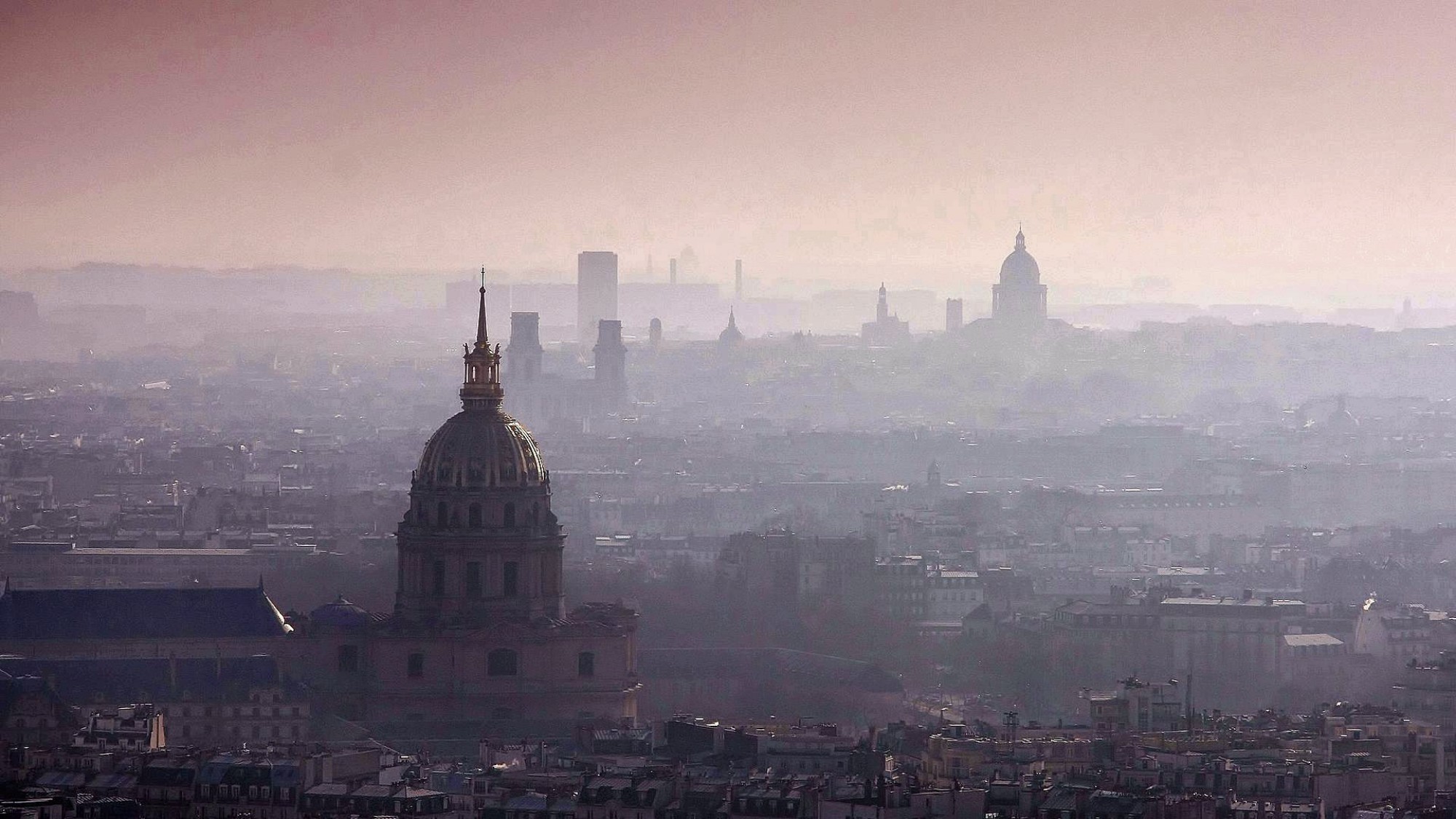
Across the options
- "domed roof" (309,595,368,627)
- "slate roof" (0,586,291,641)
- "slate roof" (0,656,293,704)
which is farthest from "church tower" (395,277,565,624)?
"slate roof" (0,656,293,704)

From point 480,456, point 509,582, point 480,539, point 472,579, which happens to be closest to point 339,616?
point 472,579

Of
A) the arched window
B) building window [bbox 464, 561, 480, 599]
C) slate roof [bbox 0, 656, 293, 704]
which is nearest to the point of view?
slate roof [bbox 0, 656, 293, 704]

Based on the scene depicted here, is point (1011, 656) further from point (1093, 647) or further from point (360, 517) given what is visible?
point (360, 517)

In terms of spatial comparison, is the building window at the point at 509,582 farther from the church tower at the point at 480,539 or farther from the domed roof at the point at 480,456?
the domed roof at the point at 480,456

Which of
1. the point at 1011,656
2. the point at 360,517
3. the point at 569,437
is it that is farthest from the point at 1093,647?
the point at 569,437

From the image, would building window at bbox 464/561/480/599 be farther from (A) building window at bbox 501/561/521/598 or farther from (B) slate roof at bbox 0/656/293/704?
(B) slate roof at bbox 0/656/293/704

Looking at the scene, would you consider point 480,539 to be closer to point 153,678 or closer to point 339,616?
point 339,616
